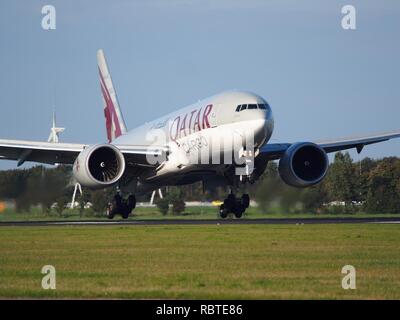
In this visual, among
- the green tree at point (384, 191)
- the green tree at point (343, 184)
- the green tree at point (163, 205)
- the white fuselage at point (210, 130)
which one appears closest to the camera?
the white fuselage at point (210, 130)

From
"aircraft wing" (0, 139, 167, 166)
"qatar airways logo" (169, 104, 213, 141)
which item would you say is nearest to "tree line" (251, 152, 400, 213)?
"qatar airways logo" (169, 104, 213, 141)

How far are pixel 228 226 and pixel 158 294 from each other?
19764 mm

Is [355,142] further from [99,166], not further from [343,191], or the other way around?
[99,166]

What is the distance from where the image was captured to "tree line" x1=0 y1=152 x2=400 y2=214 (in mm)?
45625

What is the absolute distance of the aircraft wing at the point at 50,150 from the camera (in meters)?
45.7

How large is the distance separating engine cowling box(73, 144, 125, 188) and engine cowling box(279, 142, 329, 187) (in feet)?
24.6

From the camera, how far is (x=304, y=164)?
4709 cm

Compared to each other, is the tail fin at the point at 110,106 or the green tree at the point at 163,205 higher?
the tail fin at the point at 110,106

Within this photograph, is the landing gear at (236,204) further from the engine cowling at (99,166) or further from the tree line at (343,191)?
the engine cowling at (99,166)

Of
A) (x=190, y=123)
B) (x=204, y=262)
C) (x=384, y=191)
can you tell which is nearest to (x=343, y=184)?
(x=384, y=191)

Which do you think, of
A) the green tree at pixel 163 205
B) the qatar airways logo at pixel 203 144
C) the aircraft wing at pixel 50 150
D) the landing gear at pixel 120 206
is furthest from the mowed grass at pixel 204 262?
the green tree at pixel 163 205

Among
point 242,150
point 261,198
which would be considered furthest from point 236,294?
point 261,198

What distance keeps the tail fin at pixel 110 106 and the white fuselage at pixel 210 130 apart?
35.9 feet
